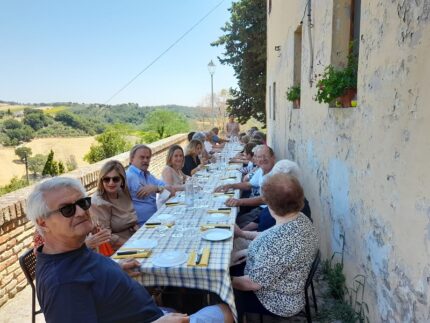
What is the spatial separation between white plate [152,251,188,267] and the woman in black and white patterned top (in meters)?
0.36

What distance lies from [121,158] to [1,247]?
3.81m

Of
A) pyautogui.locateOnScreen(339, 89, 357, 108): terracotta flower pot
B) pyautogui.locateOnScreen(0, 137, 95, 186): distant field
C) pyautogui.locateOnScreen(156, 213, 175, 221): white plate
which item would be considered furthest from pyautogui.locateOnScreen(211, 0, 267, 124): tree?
pyautogui.locateOnScreen(0, 137, 95, 186): distant field

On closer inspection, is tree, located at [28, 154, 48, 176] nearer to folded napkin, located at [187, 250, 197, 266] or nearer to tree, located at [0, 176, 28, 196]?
tree, located at [0, 176, 28, 196]

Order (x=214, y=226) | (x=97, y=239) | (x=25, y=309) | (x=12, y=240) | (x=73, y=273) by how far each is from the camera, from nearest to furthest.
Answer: (x=73, y=273) → (x=97, y=239) → (x=214, y=226) → (x=25, y=309) → (x=12, y=240)

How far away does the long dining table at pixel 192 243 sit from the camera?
197cm

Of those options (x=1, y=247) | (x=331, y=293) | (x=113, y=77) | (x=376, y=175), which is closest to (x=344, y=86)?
(x=376, y=175)

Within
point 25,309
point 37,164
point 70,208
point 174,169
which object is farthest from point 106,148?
point 37,164

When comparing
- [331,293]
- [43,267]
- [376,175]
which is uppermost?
[376,175]

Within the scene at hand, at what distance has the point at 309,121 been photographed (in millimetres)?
4285

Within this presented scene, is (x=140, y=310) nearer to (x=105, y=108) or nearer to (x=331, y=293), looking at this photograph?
(x=331, y=293)

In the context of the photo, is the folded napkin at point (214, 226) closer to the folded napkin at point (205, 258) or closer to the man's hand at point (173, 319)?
the folded napkin at point (205, 258)

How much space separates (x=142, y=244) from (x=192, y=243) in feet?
1.14

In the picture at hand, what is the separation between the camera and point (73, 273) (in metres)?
1.42

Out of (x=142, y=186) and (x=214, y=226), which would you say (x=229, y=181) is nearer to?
(x=142, y=186)
